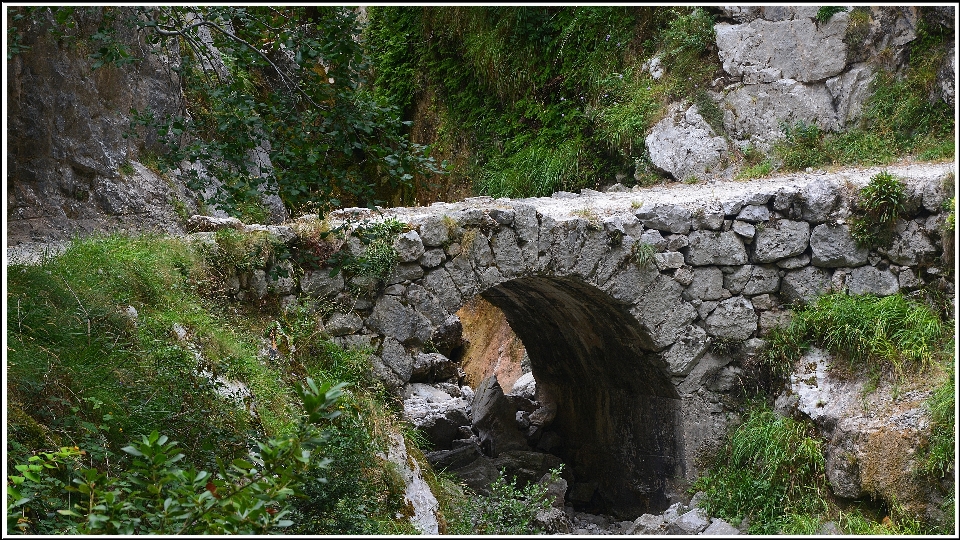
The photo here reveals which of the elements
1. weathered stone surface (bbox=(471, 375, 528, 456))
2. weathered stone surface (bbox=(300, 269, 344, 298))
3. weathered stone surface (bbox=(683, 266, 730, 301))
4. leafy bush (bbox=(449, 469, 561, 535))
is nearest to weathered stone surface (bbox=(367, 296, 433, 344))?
weathered stone surface (bbox=(300, 269, 344, 298))

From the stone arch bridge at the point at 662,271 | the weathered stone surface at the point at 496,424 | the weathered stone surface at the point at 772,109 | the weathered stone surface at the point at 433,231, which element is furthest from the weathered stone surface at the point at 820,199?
the weathered stone surface at the point at 496,424

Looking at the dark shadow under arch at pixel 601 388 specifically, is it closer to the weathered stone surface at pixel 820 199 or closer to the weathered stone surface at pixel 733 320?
the weathered stone surface at pixel 733 320

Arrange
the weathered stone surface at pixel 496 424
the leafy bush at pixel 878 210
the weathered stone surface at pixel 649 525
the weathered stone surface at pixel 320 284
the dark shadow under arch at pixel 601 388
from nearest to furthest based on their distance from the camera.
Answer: the weathered stone surface at pixel 320 284 → the weathered stone surface at pixel 649 525 → the leafy bush at pixel 878 210 → the dark shadow under arch at pixel 601 388 → the weathered stone surface at pixel 496 424

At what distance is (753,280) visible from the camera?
7301 mm

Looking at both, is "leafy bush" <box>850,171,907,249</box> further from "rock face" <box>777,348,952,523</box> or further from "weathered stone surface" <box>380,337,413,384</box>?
"weathered stone surface" <box>380,337,413,384</box>

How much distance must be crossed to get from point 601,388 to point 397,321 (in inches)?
136

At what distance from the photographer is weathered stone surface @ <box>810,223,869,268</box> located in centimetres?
714

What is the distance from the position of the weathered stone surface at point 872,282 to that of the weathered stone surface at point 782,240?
0.49 m

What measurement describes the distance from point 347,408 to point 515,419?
5.50 m

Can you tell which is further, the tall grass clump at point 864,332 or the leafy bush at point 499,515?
the tall grass clump at point 864,332

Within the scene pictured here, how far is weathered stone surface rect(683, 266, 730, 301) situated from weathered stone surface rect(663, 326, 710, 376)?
29 centimetres

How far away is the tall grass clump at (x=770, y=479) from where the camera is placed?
20.6 ft

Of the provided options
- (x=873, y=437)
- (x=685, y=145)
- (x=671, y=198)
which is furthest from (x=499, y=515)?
(x=685, y=145)

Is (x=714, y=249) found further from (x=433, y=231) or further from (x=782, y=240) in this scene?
(x=433, y=231)
